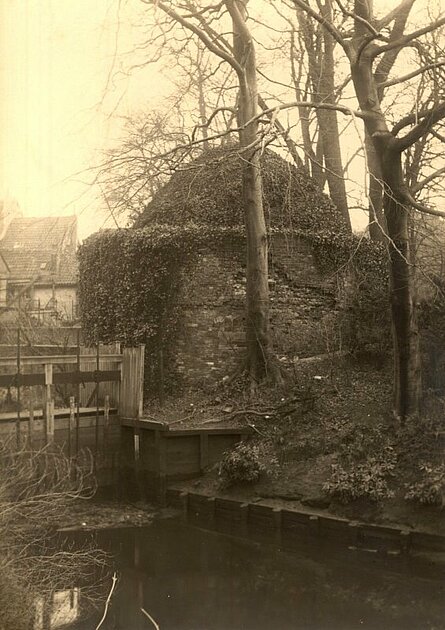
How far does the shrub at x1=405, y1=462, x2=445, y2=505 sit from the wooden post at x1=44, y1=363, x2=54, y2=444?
6.70 metres

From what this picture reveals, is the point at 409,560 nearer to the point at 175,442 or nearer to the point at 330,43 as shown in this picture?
the point at 175,442

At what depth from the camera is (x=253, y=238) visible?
16.1 metres

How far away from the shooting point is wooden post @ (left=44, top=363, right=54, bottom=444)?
13.7 metres

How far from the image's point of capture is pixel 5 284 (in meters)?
32.1

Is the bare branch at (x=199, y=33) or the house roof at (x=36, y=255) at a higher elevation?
the bare branch at (x=199, y=33)

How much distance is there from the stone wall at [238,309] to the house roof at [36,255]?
1550cm

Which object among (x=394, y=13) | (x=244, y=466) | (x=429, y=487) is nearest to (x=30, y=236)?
(x=244, y=466)

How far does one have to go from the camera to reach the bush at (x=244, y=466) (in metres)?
12.9

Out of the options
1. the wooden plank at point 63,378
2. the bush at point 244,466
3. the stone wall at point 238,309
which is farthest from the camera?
the stone wall at point 238,309

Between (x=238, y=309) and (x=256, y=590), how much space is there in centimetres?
878

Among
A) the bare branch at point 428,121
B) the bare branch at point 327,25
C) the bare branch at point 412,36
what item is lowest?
the bare branch at point 428,121

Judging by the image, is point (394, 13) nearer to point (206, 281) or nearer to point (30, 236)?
point (206, 281)

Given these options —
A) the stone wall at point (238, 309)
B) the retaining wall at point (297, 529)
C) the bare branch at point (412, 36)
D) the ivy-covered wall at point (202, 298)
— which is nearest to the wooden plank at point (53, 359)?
the ivy-covered wall at point (202, 298)

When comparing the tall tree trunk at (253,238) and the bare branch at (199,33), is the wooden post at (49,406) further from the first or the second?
the bare branch at (199,33)
